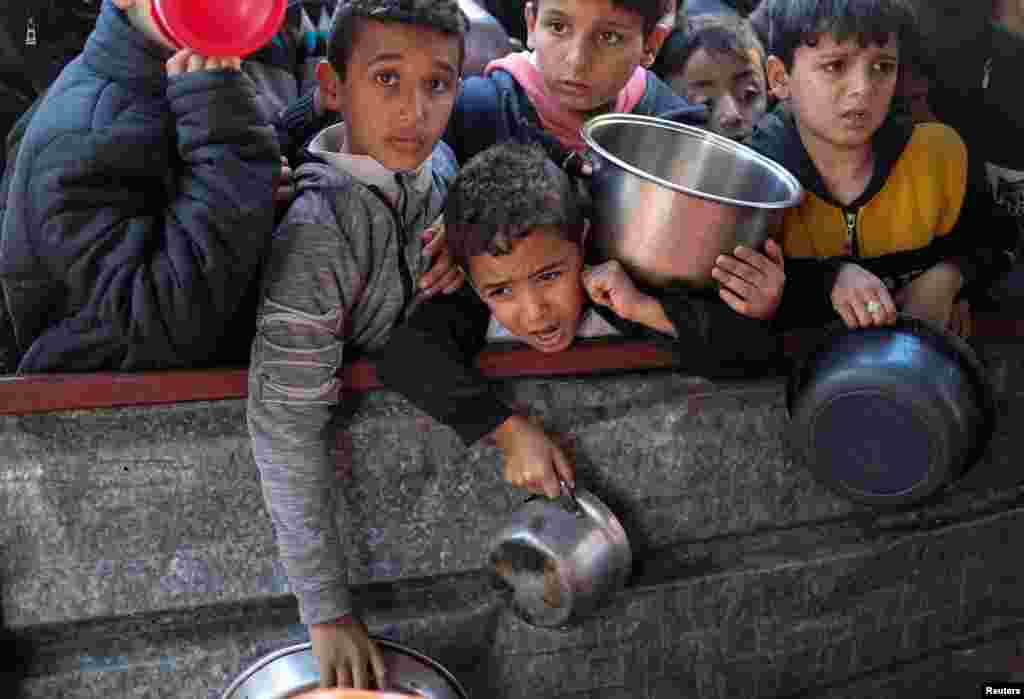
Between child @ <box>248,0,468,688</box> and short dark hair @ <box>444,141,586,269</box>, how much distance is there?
0.42 feet

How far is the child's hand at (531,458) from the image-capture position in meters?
2.31

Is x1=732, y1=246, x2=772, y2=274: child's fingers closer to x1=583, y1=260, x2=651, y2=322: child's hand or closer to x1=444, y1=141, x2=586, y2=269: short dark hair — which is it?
x1=583, y1=260, x2=651, y2=322: child's hand

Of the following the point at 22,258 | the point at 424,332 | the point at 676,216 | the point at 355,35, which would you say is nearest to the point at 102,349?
the point at 22,258

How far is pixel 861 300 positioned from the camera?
2326 millimetres

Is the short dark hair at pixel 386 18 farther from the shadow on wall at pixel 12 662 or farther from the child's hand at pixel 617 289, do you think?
the shadow on wall at pixel 12 662

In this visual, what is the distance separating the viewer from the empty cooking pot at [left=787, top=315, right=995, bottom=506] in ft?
7.29

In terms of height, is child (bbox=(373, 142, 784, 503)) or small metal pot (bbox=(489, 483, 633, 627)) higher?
child (bbox=(373, 142, 784, 503))

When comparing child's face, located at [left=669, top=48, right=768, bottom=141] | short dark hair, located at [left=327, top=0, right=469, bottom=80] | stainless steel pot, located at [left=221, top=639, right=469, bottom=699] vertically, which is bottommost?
stainless steel pot, located at [left=221, top=639, right=469, bottom=699]

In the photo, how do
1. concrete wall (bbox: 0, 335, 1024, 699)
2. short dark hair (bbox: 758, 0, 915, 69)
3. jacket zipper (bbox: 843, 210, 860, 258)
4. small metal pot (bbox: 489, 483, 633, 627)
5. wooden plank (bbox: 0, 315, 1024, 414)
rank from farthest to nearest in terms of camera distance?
jacket zipper (bbox: 843, 210, 860, 258) → short dark hair (bbox: 758, 0, 915, 69) → small metal pot (bbox: 489, 483, 633, 627) → concrete wall (bbox: 0, 335, 1024, 699) → wooden plank (bbox: 0, 315, 1024, 414)

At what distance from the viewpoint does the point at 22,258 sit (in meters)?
2.06

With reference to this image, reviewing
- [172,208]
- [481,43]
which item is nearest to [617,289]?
[172,208]

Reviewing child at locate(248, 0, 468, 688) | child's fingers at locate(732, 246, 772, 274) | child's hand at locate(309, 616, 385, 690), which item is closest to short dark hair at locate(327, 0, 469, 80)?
child at locate(248, 0, 468, 688)

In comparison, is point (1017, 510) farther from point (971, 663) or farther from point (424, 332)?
point (424, 332)

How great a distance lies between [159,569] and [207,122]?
974mm
